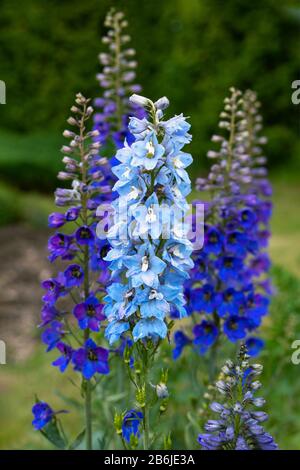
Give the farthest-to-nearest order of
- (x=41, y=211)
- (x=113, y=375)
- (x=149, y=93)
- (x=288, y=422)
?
(x=149, y=93) → (x=41, y=211) → (x=288, y=422) → (x=113, y=375)

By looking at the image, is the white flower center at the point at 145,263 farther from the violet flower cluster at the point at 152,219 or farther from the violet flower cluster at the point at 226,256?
the violet flower cluster at the point at 226,256

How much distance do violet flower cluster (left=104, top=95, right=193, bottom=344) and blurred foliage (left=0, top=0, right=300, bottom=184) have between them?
792 centimetres

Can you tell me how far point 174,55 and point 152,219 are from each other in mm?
8530

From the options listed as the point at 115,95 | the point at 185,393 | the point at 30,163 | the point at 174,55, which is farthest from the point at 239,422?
the point at 174,55

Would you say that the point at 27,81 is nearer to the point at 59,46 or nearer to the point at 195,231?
the point at 59,46

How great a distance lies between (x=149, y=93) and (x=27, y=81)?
173 centimetres

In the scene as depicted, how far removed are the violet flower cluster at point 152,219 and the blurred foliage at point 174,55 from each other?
26.0 ft

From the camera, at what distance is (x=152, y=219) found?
7.80 feet

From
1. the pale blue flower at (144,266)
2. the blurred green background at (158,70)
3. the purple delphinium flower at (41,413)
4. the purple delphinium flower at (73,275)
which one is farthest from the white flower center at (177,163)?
the blurred green background at (158,70)

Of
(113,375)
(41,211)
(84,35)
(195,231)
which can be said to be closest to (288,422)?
(113,375)

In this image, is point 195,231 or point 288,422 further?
point 288,422

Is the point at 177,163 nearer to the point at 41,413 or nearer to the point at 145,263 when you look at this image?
the point at 145,263

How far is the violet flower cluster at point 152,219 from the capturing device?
2391 millimetres

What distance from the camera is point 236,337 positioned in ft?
11.6
